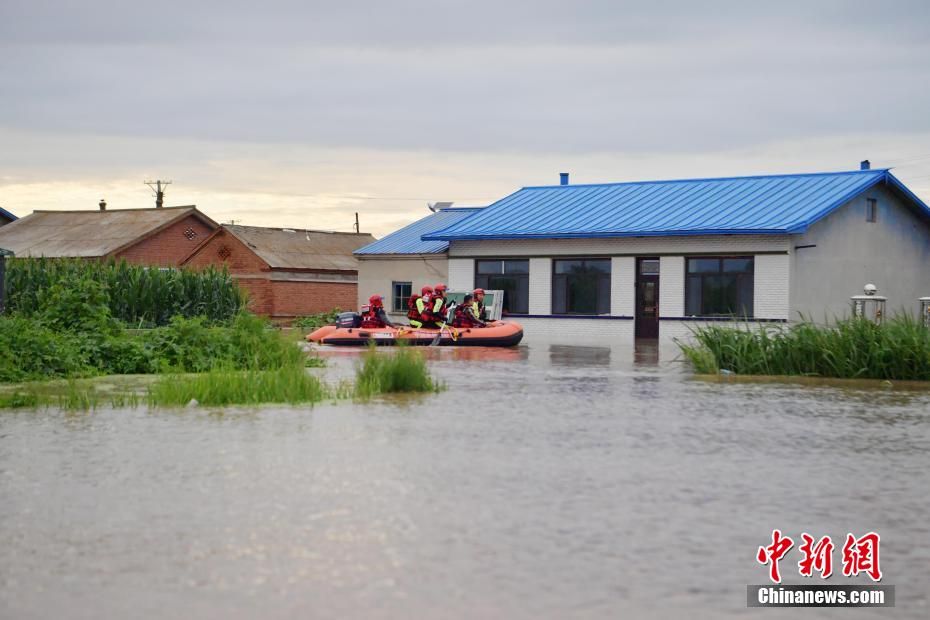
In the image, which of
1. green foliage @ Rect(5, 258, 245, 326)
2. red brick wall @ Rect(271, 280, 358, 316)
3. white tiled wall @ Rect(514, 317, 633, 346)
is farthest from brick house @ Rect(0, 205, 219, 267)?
white tiled wall @ Rect(514, 317, 633, 346)

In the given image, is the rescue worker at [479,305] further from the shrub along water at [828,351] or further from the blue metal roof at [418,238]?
the shrub along water at [828,351]

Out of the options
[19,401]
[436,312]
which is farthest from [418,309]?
[19,401]

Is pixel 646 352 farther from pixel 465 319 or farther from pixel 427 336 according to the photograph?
pixel 427 336

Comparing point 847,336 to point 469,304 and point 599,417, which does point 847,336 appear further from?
point 469,304

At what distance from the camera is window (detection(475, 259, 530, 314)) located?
125 feet

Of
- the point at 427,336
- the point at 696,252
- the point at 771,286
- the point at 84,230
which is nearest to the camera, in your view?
the point at 427,336

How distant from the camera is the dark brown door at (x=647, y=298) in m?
35.7

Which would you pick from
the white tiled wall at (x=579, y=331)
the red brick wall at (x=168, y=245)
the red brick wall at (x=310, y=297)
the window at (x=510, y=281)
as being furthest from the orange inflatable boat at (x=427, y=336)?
the red brick wall at (x=168, y=245)

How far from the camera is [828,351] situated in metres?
20.4

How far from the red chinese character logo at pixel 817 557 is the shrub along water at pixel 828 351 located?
12.8 m

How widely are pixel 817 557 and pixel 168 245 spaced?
52.6 meters

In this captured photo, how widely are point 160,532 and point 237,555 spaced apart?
90 cm

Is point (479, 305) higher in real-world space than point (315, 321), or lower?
higher

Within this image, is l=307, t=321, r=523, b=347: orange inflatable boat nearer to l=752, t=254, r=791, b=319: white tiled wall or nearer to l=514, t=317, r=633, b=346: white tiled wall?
l=514, t=317, r=633, b=346: white tiled wall
